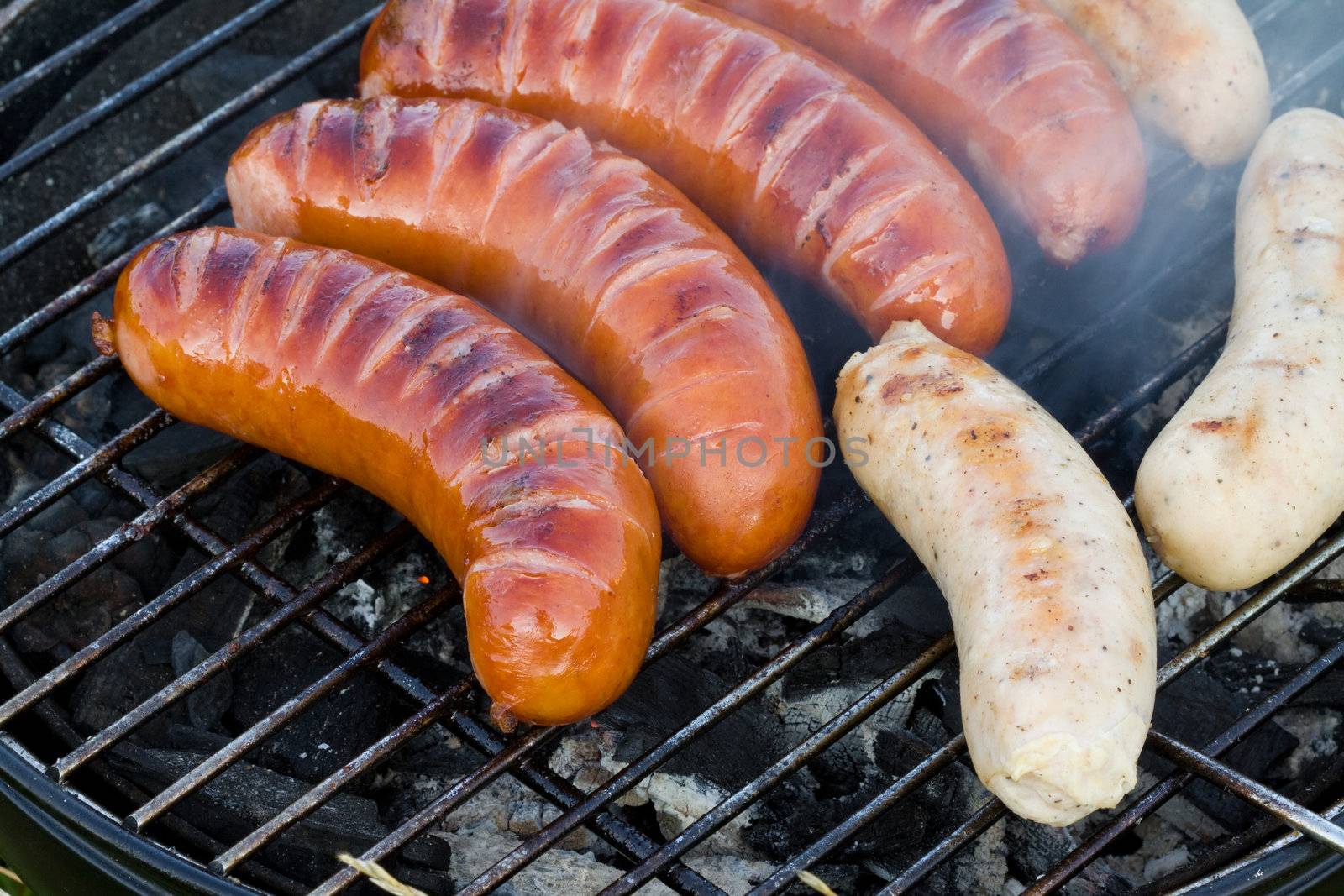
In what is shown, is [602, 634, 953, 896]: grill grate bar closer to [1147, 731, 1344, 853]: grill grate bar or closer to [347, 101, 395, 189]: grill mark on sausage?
[1147, 731, 1344, 853]: grill grate bar

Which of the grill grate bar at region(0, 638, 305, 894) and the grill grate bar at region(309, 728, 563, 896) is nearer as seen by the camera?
the grill grate bar at region(309, 728, 563, 896)

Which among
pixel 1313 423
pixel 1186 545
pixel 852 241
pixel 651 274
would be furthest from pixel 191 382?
pixel 1313 423

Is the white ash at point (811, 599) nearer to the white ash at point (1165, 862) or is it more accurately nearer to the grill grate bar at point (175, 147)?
the white ash at point (1165, 862)

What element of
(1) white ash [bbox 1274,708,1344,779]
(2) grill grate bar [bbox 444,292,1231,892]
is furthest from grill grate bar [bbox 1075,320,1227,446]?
(1) white ash [bbox 1274,708,1344,779]

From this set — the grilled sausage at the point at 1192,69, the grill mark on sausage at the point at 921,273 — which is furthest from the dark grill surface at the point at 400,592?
the grill mark on sausage at the point at 921,273

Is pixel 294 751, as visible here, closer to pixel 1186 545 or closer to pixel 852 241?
pixel 852 241

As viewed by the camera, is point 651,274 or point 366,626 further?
point 366,626
